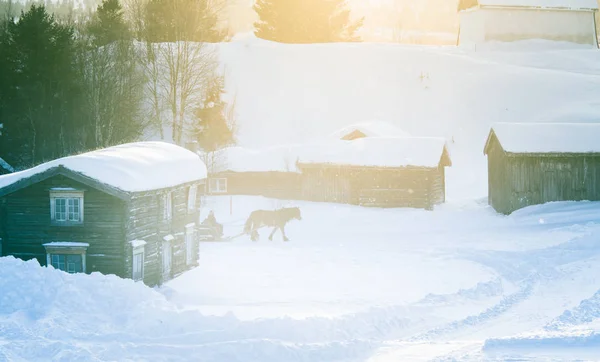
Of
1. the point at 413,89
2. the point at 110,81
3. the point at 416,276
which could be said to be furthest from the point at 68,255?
the point at 413,89

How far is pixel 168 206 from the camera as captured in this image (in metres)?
24.9

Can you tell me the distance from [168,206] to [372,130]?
27118 millimetres

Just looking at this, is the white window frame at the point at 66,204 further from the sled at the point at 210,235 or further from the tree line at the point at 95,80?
the tree line at the point at 95,80

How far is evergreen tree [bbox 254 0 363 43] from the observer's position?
74375 millimetres

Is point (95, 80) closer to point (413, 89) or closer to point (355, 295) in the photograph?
point (413, 89)

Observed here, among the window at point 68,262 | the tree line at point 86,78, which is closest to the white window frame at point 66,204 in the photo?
the window at point 68,262

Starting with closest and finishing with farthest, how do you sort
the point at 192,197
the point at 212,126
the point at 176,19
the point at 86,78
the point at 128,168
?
1. the point at 128,168
2. the point at 192,197
3. the point at 86,78
4. the point at 176,19
5. the point at 212,126

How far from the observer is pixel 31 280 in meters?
18.0

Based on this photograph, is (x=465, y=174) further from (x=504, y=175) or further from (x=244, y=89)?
(x=244, y=89)

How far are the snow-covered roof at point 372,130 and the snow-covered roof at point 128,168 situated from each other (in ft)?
77.2

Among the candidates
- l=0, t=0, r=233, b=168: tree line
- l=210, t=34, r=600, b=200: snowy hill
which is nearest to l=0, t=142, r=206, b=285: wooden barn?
l=0, t=0, r=233, b=168: tree line

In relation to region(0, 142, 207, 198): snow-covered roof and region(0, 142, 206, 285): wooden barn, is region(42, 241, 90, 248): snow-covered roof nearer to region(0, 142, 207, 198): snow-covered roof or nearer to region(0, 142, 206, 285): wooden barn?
region(0, 142, 206, 285): wooden barn

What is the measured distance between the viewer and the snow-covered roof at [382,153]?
4053 cm

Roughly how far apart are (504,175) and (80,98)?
26.0m
